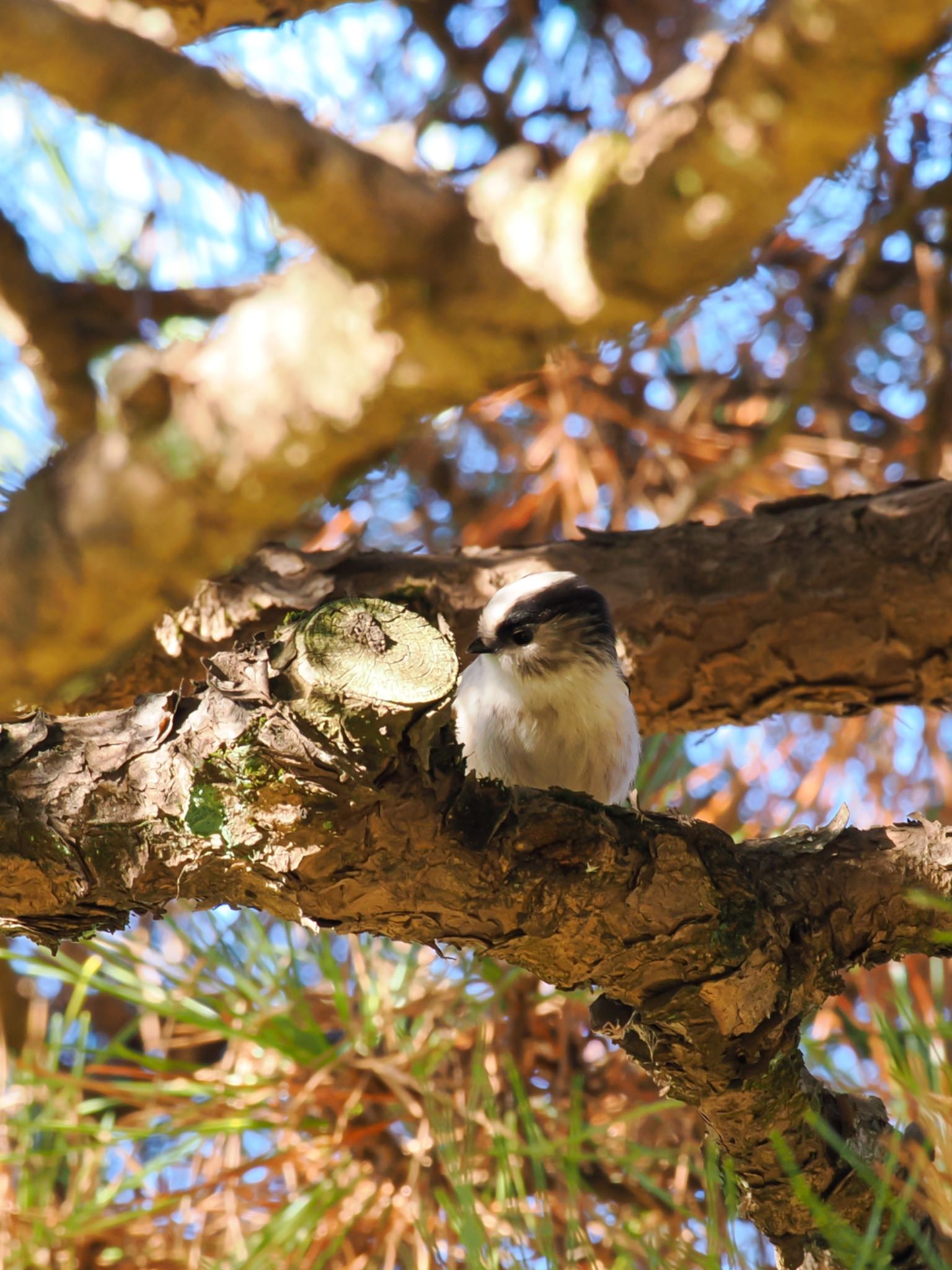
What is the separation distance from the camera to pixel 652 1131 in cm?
158

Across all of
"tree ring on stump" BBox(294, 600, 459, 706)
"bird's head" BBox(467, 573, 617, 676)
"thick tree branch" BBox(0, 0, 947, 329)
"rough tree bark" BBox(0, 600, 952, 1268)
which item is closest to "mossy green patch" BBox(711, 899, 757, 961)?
"rough tree bark" BBox(0, 600, 952, 1268)

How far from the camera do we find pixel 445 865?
897 millimetres

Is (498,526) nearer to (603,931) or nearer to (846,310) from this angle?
(846,310)

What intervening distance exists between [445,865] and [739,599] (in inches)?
31.7

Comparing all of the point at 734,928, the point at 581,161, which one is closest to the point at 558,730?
the point at 734,928

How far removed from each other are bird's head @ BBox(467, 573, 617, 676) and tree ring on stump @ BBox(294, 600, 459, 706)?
2.17ft

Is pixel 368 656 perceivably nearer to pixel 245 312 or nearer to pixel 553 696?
pixel 245 312

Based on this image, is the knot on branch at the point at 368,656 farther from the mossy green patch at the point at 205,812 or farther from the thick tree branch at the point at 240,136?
Answer: the thick tree branch at the point at 240,136

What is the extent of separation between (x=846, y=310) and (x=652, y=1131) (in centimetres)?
116

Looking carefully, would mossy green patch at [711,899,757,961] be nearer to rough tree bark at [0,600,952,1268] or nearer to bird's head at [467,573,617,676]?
rough tree bark at [0,600,952,1268]

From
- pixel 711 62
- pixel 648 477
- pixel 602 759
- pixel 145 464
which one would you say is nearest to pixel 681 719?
pixel 602 759

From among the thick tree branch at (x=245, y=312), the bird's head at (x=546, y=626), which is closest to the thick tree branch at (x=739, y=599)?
the bird's head at (x=546, y=626)

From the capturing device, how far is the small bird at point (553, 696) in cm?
153

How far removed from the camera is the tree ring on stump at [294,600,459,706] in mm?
826
